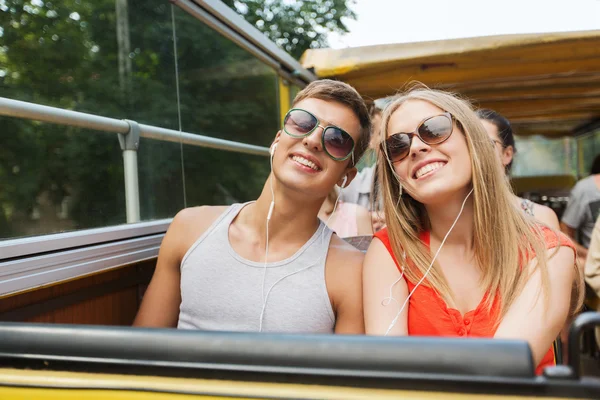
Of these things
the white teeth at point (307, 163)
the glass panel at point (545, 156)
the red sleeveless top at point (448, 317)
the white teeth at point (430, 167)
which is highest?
the glass panel at point (545, 156)

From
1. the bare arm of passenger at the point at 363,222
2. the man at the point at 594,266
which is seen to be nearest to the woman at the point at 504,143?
the man at the point at 594,266

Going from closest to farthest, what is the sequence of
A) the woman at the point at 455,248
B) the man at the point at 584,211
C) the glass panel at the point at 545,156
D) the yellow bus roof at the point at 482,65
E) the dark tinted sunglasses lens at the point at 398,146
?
the woman at the point at 455,248, the dark tinted sunglasses lens at the point at 398,146, the yellow bus roof at the point at 482,65, the man at the point at 584,211, the glass panel at the point at 545,156

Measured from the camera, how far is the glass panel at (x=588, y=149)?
633cm

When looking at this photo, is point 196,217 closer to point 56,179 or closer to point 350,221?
point 350,221

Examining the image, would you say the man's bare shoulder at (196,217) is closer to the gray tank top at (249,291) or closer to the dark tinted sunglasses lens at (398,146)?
the gray tank top at (249,291)

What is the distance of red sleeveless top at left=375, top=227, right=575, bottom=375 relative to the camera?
139 cm

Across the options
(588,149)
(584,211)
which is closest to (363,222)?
(584,211)

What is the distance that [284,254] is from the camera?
166cm

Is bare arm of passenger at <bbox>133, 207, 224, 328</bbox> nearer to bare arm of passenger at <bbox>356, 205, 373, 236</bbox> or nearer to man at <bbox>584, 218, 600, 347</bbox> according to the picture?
bare arm of passenger at <bbox>356, 205, 373, 236</bbox>

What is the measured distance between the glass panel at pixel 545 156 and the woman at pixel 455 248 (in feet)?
19.0

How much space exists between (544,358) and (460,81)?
8.31 feet

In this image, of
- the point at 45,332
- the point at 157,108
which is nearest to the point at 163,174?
the point at 157,108

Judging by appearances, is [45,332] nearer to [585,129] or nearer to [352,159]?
[352,159]

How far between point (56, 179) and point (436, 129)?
6.13 feet
